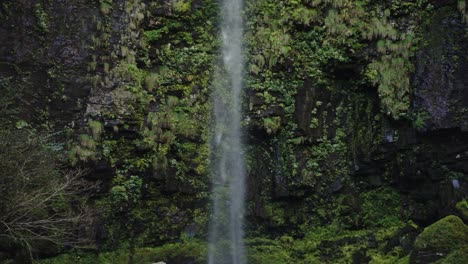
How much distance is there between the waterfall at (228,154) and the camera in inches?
612

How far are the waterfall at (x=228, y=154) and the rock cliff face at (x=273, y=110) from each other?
34cm

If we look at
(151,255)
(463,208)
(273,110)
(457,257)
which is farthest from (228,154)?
(457,257)

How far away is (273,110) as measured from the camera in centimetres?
1611

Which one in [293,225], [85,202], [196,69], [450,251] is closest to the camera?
[450,251]

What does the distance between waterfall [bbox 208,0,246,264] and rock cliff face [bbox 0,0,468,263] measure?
13.5 inches

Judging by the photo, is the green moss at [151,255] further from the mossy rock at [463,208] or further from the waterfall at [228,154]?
the mossy rock at [463,208]

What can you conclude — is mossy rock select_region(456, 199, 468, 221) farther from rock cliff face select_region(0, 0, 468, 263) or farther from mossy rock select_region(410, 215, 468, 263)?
mossy rock select_region(410, 215, 468, 263)

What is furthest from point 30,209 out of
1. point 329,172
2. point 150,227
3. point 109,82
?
point 329,172

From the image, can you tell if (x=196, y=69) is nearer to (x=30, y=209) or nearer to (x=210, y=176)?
(x=210, y=176)

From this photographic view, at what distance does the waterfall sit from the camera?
51.0 feet

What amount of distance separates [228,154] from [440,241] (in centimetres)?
712

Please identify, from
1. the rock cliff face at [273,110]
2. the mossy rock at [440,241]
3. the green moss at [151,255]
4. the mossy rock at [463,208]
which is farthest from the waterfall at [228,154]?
the mossy rock at [463,208]

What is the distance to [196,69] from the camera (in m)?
17.0

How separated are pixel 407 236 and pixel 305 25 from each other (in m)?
7.53
